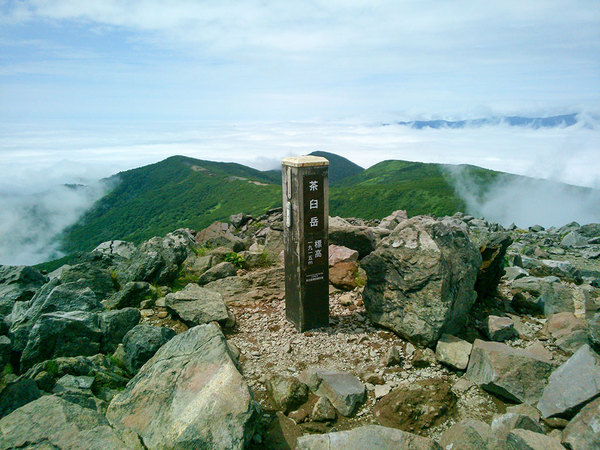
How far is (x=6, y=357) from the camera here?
24.3ft

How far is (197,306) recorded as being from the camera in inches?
411

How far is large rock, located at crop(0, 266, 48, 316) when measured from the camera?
38.8ft

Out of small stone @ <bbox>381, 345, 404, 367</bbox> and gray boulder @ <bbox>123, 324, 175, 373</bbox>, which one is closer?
gray boulder @ <bbox>123, 324, 175, 373</bbox>

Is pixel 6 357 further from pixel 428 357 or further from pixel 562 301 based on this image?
pixel 562 301

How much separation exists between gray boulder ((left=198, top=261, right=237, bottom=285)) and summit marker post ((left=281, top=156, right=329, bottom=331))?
11.0 ft

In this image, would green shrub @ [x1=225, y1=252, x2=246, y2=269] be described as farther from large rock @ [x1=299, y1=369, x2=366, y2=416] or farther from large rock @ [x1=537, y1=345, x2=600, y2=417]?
large rock @ [x1=537, y1=345, x2=600, y2=417]

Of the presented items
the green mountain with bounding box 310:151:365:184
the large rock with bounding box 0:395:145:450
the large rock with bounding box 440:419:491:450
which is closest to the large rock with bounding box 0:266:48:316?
the large rock with bounding box 0:395:145:450

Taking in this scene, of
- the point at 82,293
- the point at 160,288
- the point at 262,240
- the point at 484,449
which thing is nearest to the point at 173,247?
the point at 160,288

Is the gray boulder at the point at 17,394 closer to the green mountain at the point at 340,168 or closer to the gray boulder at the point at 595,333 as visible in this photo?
the gray boulder at the point at 595,333

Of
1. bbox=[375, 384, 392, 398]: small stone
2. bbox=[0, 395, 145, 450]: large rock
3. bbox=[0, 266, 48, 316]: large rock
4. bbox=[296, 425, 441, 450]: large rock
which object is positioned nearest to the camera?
bbox=[0, 395, 145, 450]: large rock

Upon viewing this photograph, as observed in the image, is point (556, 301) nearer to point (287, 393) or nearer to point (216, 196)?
point (287, 393)

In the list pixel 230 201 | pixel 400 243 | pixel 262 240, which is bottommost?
pixel 230 201

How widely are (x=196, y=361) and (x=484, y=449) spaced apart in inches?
165

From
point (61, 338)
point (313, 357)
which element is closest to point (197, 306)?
point (61, 338)
